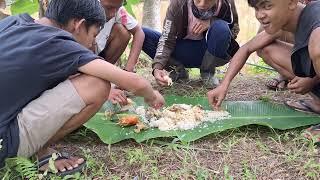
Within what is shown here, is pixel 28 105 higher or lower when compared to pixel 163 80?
higher

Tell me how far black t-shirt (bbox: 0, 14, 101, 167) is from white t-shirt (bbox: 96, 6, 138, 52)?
1313 mm

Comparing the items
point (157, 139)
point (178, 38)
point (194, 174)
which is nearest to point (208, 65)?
point (178, 38)

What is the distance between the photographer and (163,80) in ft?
10.7

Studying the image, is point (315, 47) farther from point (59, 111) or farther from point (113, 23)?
point (113, 23)

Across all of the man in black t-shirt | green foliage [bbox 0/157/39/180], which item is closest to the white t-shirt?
the man in black t-shirt

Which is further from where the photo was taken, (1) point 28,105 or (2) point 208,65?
(2) point 208,65

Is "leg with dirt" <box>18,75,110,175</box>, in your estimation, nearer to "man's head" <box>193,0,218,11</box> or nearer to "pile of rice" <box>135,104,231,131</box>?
"pile of rice" <box>135,104,231,131</box>

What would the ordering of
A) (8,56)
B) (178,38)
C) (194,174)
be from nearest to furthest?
1. (8,56)
2. (194,174)
3. (178,38)

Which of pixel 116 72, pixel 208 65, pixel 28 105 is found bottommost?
pixel 208 65

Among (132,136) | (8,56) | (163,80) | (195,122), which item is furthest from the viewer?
(163,80)

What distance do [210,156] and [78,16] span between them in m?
1.05

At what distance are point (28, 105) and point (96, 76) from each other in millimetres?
362

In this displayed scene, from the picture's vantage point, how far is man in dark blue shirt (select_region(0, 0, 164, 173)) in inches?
81.7

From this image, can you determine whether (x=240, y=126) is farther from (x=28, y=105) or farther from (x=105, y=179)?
(x=28, y=105)
